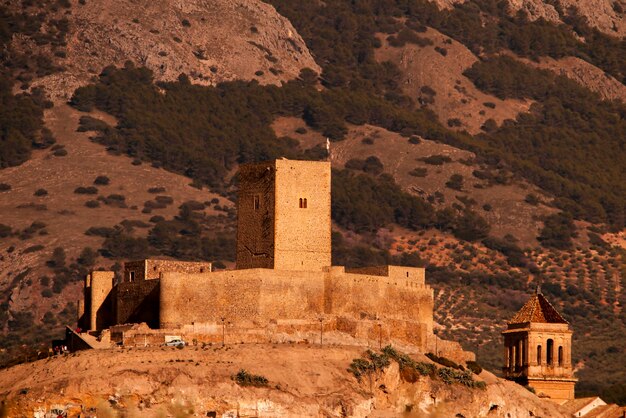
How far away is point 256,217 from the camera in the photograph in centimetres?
9875

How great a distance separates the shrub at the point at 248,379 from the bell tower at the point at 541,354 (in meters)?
17.0

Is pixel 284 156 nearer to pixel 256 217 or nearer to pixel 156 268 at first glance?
pixel 156 268

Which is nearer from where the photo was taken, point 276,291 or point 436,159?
point 276,291

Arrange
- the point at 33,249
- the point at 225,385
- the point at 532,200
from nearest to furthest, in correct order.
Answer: the point at 225,385
the point at 33,249
the point at 532,200

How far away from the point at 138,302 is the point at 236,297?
5175 mm

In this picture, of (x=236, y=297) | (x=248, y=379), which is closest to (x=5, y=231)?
(x=236, y=297)

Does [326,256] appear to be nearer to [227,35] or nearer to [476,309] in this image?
[476,309]

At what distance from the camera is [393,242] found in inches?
6732

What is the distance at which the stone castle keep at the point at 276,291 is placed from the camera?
9475 cm

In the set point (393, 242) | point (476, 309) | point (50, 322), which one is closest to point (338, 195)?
point (393, 242)

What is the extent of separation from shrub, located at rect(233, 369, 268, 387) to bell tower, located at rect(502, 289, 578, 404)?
17.0 metres

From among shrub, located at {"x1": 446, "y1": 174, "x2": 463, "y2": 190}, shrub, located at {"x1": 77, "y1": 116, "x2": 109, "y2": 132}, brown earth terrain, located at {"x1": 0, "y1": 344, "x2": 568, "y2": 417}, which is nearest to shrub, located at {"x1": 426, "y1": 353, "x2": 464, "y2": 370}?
brown earth terrain, located at {"x1": 0, "y1": 344, "x2": 568, "y2": 417}

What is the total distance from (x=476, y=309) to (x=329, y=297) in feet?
192

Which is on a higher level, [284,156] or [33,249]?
[284,156]
